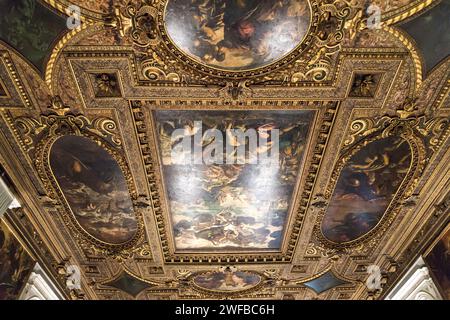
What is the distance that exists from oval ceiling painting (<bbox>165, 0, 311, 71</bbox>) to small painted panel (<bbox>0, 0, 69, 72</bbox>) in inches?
69.3

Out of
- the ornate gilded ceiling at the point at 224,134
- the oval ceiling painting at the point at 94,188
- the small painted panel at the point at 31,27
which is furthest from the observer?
the oval ceiling painting at the point at 94,188

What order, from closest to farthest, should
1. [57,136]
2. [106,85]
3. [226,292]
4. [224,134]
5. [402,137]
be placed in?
[106,85]
[57,136]
[224,134]
[402,137]
[226,292]

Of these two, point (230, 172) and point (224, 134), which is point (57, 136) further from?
point (230, 172)

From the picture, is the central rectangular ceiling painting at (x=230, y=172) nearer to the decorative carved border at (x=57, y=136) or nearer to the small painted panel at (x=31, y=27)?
the decorative carved border at (x=57, y=136)

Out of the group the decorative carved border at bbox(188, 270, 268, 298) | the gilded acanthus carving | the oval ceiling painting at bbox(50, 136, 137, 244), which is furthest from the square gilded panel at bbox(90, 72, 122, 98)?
the decorative carved border at bbox(188, 270, 268, 298)

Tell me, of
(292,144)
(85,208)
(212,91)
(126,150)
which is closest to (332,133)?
(292,144)

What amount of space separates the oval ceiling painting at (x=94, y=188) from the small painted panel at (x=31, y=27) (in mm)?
2104

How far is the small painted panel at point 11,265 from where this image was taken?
337 inches

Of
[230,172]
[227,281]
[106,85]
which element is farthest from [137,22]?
[227,281]

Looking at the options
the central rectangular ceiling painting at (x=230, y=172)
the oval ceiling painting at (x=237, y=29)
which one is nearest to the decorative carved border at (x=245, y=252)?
the central rectangular ceiling painting at (x=230, y=172)

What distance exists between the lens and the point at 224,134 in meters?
7.70

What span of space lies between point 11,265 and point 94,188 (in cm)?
276

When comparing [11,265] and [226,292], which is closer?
[11,265]

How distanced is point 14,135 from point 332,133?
21.0 ft
